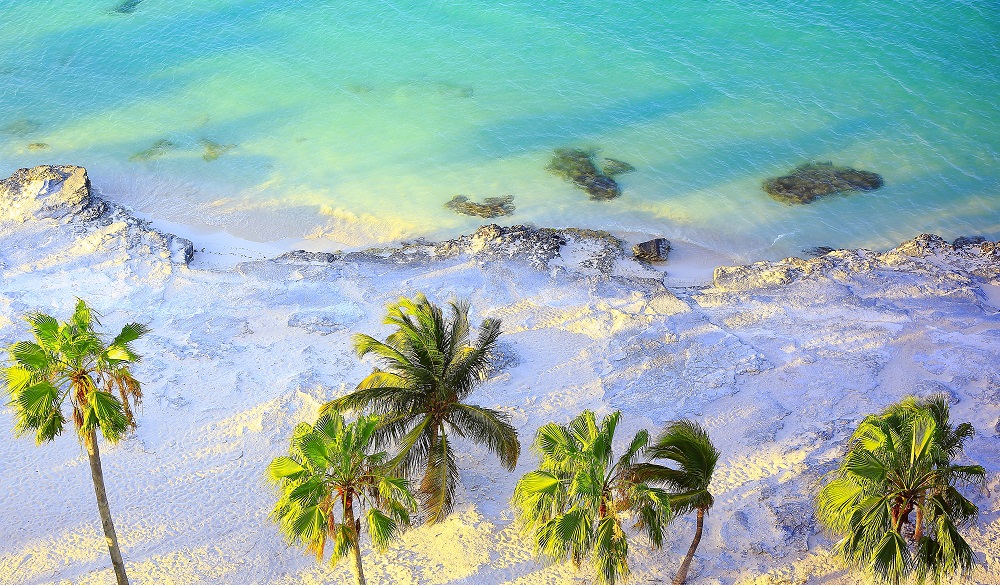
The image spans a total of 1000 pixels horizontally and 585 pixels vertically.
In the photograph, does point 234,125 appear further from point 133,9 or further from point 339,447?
point 339,447

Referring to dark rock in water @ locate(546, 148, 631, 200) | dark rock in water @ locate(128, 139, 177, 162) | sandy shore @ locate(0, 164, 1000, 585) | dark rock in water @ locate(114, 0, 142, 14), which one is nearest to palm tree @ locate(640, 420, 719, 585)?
sandy shore @ locate(0, 164, 1000, 585)

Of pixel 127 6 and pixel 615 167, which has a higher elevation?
pixel 615 167

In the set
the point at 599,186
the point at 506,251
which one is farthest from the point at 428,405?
the point at 599,186

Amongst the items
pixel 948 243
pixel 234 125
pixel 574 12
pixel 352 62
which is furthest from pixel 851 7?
pixel 234 125

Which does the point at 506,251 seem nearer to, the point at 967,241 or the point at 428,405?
the point at 428,405

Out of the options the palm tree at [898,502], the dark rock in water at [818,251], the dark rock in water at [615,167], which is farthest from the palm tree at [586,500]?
the dark rock in water at [615,167]

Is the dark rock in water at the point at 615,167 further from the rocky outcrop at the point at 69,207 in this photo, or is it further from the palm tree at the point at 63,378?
the palm tree at the point at 63,378

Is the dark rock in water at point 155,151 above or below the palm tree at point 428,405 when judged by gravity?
below
